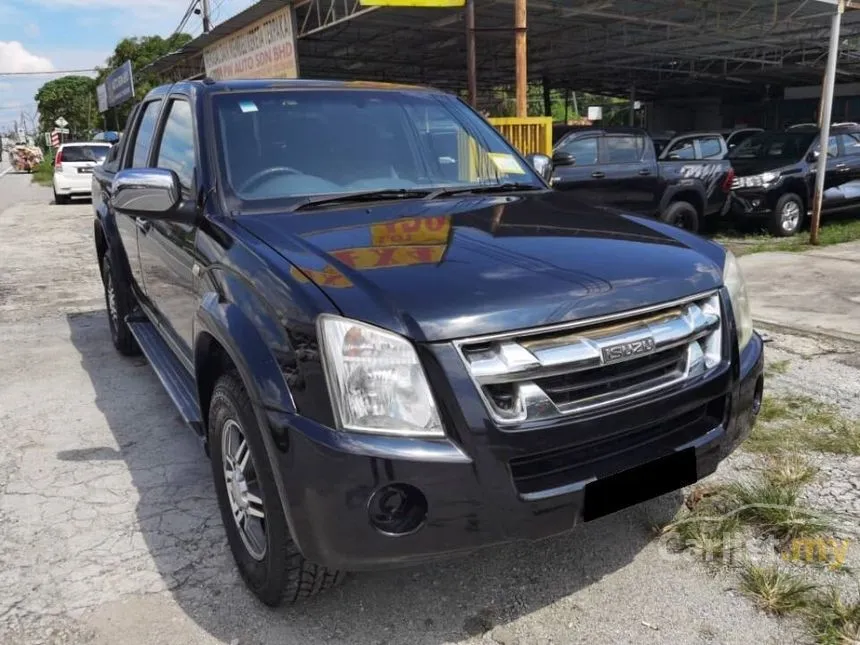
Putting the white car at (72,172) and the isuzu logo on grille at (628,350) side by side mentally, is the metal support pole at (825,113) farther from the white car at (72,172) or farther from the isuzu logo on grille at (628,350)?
the white car at (72,172)

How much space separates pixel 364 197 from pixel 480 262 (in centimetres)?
93

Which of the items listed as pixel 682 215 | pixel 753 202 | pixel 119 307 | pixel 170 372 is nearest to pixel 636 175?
pixel 682 215

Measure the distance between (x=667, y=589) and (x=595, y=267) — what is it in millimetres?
1160

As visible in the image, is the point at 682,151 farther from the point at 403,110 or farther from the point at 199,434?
the point at 199,434

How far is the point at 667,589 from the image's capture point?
2.60 metres

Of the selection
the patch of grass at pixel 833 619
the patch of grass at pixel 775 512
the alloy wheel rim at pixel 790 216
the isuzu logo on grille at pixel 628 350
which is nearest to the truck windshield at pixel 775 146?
the alloy wheel rim at pixel 790 216

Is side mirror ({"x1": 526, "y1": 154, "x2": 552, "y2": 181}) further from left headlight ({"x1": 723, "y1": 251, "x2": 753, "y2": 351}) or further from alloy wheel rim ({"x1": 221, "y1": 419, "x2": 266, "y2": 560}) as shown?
alloy wheel rim ({"x1": 221, "y1": 419, "x2": 266, "y2": 560})

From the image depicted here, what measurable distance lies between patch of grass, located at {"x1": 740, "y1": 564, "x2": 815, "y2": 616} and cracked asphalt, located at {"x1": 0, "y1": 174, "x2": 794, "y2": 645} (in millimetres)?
49

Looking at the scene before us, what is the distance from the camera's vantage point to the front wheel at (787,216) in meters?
10.7

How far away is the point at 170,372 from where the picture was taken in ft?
12.5

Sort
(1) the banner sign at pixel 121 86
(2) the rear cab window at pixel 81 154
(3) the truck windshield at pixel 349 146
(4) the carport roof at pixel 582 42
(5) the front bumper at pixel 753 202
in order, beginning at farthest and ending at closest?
(1) the banner sign at pixel 121 86 < (2) the rear cab window at pixel 81 154 < (4) the carport roof at pixel 582 42 < (5) the front bumper at pixel 753 202 < (3) the truck windshield at pixel 349 146

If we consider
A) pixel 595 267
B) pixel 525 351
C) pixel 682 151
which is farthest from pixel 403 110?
pixel 682 151

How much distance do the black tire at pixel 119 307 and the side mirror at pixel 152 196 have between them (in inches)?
86.2

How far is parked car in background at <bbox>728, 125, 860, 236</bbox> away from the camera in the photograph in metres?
10.7
